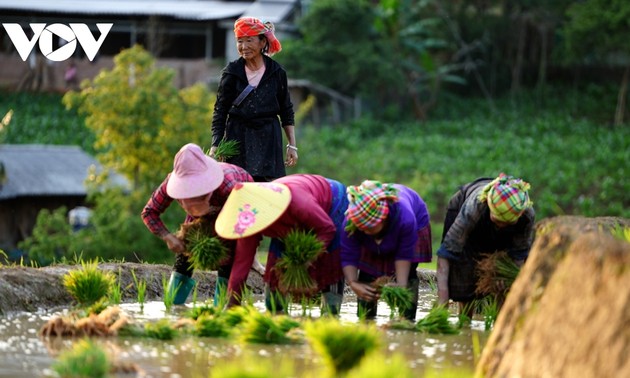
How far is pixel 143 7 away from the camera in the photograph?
37531mm

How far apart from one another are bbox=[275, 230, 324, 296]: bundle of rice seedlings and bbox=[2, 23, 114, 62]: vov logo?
28738 millimetres

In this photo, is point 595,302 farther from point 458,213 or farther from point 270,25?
point 270,25

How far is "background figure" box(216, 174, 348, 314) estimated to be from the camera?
6613 mm

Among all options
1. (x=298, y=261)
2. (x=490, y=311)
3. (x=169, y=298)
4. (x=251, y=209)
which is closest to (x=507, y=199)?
(x=490, y=311)

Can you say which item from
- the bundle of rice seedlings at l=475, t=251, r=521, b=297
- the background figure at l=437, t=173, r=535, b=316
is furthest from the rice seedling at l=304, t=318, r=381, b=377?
the bundle of rice seedlings at l=475, t=251, r=521, b=297

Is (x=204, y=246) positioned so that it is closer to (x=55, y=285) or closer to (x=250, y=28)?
(x=55, y=285)

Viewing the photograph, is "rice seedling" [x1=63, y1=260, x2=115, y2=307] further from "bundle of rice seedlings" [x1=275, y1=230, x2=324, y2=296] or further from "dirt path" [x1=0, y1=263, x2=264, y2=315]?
"bundle of rice seedlings" [x1=275, y1=230, x2=324, y2=296]

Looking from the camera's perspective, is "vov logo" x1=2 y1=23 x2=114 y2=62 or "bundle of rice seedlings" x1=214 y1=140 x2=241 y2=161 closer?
"bundle of rice seedlings" x1=214 y1=140 x2=241 y2=161

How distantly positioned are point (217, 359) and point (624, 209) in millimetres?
24343

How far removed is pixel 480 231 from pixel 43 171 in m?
22.5

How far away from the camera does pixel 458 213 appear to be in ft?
24.0

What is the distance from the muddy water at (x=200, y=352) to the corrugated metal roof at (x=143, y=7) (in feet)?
100

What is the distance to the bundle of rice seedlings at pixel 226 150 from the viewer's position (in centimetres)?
808

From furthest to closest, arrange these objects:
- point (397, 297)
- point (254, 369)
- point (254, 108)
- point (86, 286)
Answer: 1. point (254, 108)
2. point (86, 286)
3. point (397, 297)
4. point (254, 369)
